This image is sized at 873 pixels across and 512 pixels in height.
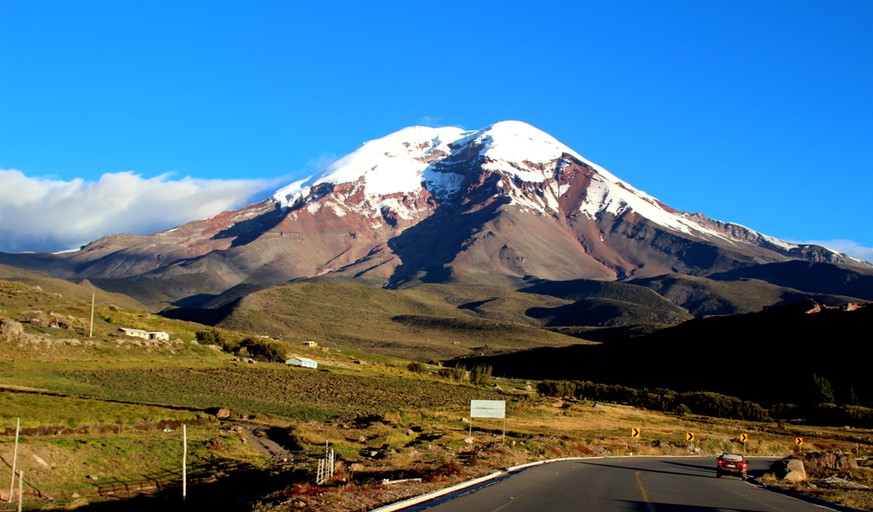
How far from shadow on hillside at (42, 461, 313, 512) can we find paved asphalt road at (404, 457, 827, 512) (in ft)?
23.4

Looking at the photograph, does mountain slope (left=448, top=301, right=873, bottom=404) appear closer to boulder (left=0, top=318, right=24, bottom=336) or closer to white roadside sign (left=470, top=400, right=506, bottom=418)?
white roadside sign (left=470, top=400, right=506, bottom=418)

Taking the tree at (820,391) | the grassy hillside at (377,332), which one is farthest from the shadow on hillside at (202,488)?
the grassy hillside at (377,332)

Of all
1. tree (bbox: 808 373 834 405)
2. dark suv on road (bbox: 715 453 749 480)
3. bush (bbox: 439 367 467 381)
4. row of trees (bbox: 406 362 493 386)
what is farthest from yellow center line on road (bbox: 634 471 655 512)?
bush (bbox: 439 367 467 381)

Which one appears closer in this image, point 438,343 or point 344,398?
point 344,398

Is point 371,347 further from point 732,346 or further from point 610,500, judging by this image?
point 610,500

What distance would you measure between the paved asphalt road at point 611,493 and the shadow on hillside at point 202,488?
7121 millimetres

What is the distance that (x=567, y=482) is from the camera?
27.3m

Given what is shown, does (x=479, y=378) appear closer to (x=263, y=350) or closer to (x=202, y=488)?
(x=263, y=350)

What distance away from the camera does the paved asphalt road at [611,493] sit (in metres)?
20.6

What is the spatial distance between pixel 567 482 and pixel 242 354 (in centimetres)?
7851

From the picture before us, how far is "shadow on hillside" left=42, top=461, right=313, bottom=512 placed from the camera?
2623cm

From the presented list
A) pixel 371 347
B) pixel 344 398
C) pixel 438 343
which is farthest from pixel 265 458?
pixel 438 343

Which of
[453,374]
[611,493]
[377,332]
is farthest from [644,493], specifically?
[377,332]

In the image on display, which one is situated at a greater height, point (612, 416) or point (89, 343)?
point (89, 343)
